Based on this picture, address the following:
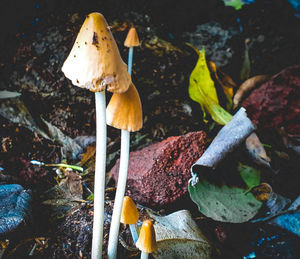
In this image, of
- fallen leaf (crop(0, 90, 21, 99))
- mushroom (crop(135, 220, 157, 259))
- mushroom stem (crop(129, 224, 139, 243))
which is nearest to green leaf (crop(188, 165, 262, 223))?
mushroom stem (crop(129, 224, 139, 243))

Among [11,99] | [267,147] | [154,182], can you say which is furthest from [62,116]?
[267,147]

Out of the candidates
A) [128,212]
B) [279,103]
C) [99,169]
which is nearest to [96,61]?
[99,169]

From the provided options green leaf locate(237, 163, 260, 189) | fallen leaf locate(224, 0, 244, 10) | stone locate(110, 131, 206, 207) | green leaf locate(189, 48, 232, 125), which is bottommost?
green leaf locate(237, 163, 260, 189)

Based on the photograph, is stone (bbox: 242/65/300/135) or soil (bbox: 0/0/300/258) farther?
stone (bbox: 242/65/300/135)

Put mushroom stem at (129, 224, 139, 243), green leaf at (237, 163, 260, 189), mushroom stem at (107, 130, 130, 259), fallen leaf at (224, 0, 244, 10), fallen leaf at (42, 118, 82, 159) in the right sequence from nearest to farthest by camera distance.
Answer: mushroom stem at (107, 130, 130, 259), mushroom stem at (129, 224, 139, 243), green leaf at (237, 163, 260, 189), fallen leaf at (42, 118, 82, 159), fallen leaf at (224, 0, 244, 10)

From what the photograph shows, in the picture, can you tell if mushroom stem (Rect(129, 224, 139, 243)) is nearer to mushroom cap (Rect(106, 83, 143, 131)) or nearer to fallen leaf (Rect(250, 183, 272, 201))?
mushroom cap (Rect(106, 83, 143, 131))

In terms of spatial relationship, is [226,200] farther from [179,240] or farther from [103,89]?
[103,89]

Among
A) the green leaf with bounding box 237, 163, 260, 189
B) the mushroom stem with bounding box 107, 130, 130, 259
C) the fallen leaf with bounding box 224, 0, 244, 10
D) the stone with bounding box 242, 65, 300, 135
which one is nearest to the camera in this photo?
the mushroom stem with bounding box 107, 130, 130, 259

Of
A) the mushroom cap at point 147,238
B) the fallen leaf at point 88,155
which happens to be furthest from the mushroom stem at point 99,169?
the fallen leaf at point 88,155

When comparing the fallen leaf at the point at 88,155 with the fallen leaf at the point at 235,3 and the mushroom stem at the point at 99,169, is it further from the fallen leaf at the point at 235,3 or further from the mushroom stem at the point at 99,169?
the fallen leaf at the point at 235,3
